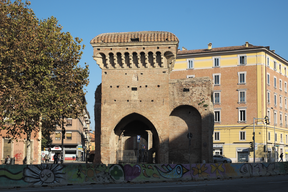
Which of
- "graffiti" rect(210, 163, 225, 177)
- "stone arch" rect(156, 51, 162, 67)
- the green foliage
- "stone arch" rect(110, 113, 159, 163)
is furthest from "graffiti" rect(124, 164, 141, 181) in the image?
"stone arch" rect(156, 51, 162, 67)

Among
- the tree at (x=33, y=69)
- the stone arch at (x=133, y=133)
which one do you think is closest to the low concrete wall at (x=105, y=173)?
the tree at (x=33, y=69)

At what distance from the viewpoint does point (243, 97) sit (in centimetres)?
6100

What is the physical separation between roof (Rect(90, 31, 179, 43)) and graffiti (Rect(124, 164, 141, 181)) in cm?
1506

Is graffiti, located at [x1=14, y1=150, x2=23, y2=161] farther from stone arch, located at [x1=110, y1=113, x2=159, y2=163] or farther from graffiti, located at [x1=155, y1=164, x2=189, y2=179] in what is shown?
graffiti, located at [x1=155, y1=164, x2=189, y2=179]

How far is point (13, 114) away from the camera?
86.4 ft

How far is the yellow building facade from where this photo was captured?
59.5 metres

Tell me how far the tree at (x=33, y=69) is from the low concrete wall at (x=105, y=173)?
21.6 feet

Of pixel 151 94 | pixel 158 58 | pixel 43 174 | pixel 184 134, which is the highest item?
pixel 158 58

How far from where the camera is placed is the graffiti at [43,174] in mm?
20250

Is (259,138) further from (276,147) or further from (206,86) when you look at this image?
(206,86)

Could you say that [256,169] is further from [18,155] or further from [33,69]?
[18,155]

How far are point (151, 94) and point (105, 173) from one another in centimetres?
1410

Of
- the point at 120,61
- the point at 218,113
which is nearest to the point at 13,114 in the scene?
the point at 120,61

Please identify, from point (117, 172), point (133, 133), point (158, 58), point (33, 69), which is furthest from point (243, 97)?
point (117, 172)
